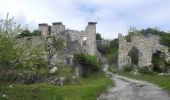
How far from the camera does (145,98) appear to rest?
29.7 metres

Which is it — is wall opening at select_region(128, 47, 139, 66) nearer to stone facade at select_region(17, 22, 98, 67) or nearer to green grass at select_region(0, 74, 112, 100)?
stone facade at select_region(17, 22, 98, 67)

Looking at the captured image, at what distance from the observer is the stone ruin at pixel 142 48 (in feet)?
178

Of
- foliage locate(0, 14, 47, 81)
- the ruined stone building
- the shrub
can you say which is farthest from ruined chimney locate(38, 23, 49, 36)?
foliage locate(0, 14, 47, 81)

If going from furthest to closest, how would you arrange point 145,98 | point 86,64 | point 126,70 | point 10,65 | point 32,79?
point 126,70 → point 86,64 → point 32,79 → point 10,65 → point 145,98

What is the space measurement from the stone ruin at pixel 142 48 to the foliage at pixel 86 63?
581 cm

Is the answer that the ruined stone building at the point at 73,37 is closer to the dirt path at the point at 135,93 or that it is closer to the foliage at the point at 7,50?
the dirt path at the point at 135,93

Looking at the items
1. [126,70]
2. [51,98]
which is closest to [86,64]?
[126,70]

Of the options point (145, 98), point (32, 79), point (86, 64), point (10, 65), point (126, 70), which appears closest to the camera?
point (145, 98)

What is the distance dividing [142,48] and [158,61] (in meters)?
2.69

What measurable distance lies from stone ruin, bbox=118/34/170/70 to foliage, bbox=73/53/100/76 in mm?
5808

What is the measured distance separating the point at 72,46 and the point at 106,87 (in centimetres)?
1948

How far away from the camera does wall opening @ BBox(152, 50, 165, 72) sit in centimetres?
5201

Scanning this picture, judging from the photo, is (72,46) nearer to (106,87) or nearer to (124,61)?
(124,61)

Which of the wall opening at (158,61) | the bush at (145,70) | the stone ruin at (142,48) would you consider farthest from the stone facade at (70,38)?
the wall opening at (158,61)
